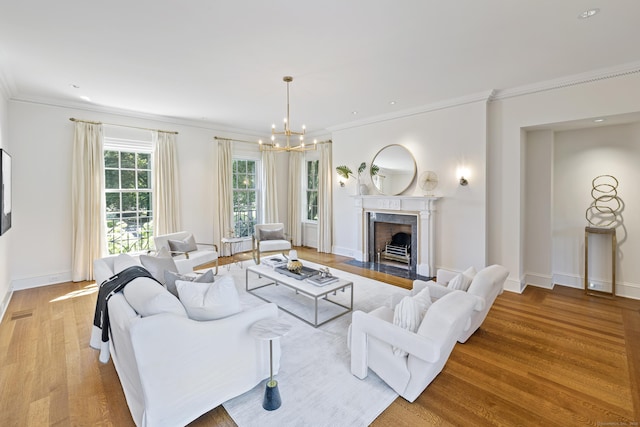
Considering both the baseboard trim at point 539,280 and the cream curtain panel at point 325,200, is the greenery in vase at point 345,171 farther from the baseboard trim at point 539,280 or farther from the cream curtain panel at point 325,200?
the baseboard trim at point 539,280

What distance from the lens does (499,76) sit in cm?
394

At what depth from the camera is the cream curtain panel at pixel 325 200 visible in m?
7.17

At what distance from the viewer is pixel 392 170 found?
591cm

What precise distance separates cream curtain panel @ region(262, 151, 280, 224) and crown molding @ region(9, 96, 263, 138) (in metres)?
0.72

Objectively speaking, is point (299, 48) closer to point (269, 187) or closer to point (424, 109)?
point (424, 109)

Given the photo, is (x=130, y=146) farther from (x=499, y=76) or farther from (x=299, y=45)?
(x=499, y=76)

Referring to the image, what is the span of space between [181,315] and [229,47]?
271 cm

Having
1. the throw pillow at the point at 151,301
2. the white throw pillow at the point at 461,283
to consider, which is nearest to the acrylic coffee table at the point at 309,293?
the white throw pillow at the point at 461,283

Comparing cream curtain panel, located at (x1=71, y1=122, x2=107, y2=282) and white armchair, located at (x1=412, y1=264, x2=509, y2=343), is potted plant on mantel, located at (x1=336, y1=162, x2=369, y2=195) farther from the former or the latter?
cream curtain panel, located at (x1=71, y1=122, x2=107, y2=282)

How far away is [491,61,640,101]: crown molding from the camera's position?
11.8ft

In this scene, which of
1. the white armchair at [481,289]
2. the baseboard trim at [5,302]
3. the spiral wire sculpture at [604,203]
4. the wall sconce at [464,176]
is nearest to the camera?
the white armchair at [481,289]

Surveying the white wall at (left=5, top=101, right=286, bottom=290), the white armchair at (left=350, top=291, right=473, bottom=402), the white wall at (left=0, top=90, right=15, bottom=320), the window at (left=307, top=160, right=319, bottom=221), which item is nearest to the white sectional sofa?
the white armchair at (left=350, top=291, right=473, bottom=402)

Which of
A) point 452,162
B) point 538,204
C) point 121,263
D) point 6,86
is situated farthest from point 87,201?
point 538,204

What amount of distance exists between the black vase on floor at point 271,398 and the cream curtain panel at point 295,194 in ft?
19.3
